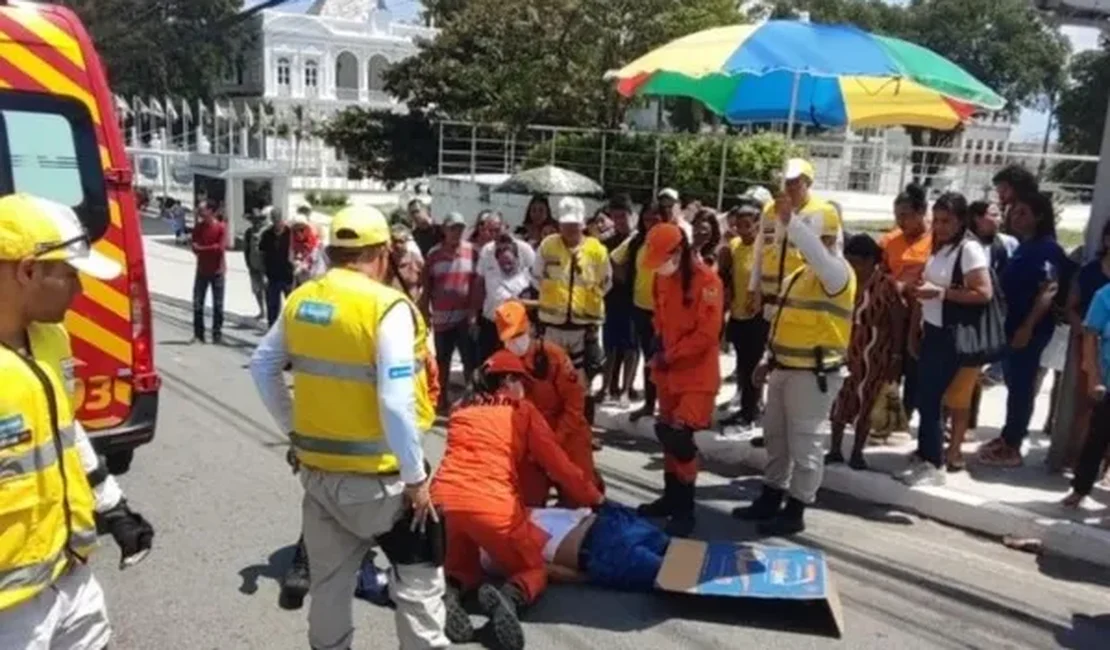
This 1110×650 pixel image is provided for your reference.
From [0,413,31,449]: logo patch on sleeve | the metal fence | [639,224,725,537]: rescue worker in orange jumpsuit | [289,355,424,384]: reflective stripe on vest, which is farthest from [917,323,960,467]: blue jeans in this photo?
the metal fence

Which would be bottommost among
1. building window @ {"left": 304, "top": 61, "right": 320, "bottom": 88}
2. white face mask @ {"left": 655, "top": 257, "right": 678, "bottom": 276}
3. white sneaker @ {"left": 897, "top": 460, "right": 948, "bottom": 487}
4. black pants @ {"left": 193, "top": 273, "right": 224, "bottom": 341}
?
black pants @ {"left": 193, "top": 273, "right": 224, "bottom": 341}

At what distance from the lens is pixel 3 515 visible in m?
2.32

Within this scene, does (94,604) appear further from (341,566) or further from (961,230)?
(961,230)

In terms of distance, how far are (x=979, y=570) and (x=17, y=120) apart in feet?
17.1

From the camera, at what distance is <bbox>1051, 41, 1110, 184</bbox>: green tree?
49375mm

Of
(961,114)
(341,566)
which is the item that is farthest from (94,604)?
(961,114)

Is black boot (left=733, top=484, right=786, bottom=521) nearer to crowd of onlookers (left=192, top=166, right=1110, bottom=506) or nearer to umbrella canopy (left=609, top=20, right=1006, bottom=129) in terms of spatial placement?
crowd of onlookers (left=192, top=166, right=1110, bottom=506)

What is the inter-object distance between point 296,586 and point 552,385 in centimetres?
165

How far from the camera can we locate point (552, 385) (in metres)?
5.32

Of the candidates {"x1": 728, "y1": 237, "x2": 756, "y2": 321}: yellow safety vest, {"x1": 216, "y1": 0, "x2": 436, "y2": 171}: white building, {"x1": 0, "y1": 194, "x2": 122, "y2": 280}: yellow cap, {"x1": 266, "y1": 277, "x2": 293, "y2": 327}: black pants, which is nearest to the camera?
{"x1": 0, "y1": 194, "x2": 122, "y2": 280}: yellow cap

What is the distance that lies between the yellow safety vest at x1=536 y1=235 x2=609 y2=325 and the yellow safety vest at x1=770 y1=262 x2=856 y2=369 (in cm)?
215

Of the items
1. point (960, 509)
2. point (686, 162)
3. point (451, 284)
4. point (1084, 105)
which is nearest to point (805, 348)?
point (960, 509)

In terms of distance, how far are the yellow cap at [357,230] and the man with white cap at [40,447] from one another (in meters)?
0.85

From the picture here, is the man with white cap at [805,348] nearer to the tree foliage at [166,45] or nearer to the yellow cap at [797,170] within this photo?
the yellow cap at [797,170]
